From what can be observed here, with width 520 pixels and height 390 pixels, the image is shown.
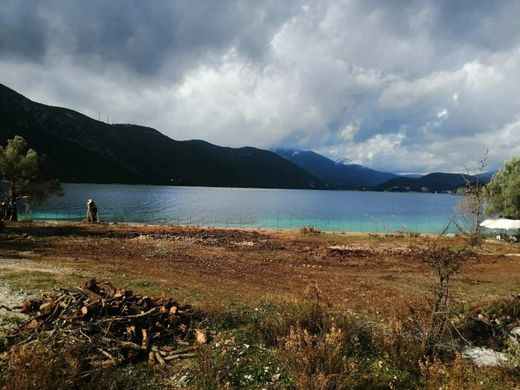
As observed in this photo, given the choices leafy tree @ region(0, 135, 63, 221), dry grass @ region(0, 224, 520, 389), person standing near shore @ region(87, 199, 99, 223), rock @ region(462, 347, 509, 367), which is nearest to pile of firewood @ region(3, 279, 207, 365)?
dry grass @ region(0, 224, 520, 389)

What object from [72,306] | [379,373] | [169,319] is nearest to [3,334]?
[72,306]

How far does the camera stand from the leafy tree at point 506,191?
5141cm

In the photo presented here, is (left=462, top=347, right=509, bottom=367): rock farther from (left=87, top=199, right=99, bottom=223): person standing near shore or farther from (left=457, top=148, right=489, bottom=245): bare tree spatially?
(left=87, top=199, right=99, bottom=223): person standing near shore

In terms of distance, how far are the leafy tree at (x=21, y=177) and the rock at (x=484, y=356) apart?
175ft

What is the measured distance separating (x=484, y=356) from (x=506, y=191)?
168 feet

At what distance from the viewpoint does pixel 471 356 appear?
1034 cm

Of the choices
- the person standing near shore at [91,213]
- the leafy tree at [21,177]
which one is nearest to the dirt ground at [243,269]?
the leafy tree at [21,177]

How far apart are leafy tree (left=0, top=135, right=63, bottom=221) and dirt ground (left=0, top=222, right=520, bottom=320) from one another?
7.41 m

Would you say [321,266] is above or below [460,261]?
below

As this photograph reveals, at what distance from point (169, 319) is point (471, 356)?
876 centimetres

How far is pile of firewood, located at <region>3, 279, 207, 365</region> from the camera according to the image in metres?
9.16

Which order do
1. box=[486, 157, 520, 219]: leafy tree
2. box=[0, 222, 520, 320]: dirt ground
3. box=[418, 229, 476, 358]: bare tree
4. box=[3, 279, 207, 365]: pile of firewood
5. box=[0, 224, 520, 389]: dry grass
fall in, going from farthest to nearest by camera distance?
box=[486, 157, 520, 219]: leafy tree, box=[0, 222, 520, 320]: dirt ground, box=[418, 229, 476, 358]: bare tree, box=[3, 279, 207, 365]: pile of firewood, box=[0, 224, 520, 389]: dry grass

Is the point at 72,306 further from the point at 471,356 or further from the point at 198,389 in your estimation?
the point at 471,356

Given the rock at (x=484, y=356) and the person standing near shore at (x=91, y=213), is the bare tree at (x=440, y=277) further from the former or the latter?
the person standing near shore at (x=91, y=213)
